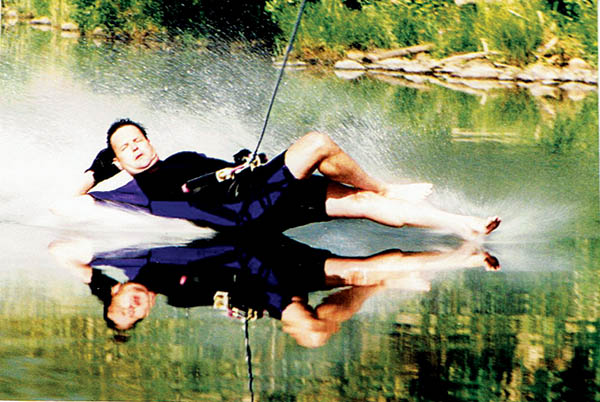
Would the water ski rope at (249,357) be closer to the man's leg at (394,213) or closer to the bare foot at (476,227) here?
the man's leg at (394,213)

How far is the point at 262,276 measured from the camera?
286cm

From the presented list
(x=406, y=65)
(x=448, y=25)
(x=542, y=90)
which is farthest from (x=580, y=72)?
(x=406, y=65)

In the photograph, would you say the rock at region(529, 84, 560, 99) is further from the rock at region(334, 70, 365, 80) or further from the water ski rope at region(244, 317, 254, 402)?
the water ski rope at region(244, 317, 254, 402)

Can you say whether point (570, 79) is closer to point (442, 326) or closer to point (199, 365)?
point (442, 326)

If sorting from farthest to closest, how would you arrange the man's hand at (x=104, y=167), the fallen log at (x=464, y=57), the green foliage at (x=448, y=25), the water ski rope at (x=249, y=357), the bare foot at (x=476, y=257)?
the fallen log at (x=464, y=57) < the green foliage at (x=448, y=25) < the man's hand at (x=104, y=167) < the bare foot at (x=476, y=257) < the water ski rope at (x=249, y=357)

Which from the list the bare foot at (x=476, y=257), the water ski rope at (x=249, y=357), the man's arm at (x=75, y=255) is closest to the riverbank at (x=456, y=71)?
the bare foot at (x=476, y=257)

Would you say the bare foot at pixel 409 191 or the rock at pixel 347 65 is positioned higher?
the rock at pixel 347 65

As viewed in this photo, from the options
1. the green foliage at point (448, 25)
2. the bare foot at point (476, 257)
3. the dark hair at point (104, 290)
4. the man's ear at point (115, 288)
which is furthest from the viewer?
the green foliage at point (448, 25)

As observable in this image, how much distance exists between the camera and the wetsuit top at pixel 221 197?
3094mm

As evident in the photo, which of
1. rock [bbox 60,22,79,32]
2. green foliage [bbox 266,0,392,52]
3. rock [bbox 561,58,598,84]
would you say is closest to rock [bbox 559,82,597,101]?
rock [bbox 561,58,598,84]

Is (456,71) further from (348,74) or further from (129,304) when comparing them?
(129,304)

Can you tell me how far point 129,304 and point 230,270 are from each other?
34 centimetres

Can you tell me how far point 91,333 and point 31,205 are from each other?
852 mm

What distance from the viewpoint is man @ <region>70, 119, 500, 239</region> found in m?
3.09
